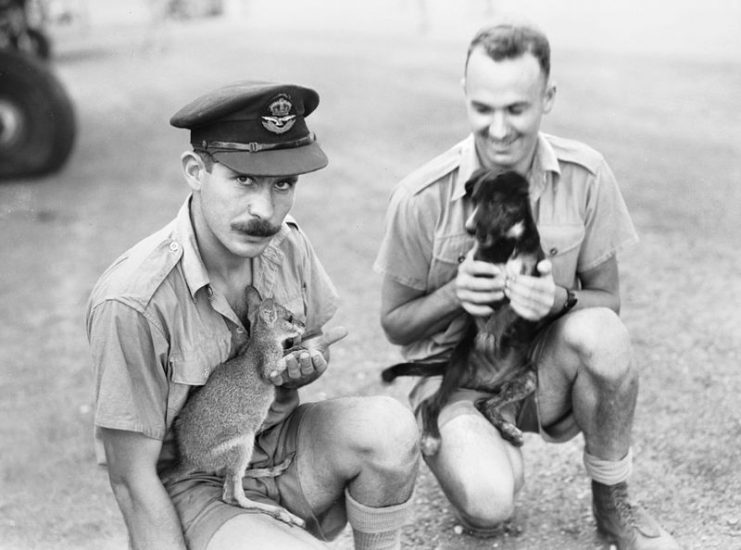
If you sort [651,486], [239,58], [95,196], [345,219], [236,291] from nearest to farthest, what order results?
[236,291] < [651,486] < [345,219] < [95,196] < [239,58]

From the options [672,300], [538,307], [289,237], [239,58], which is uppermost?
[289,237]

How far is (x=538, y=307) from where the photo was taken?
10.3 ft

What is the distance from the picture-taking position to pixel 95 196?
8688 mm

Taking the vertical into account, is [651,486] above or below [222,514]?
below

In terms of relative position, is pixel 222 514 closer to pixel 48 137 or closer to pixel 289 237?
pixel 289 237

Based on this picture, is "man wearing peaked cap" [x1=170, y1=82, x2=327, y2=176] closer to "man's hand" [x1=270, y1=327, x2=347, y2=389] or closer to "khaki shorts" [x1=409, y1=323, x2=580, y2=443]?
"man's hand" [x1=270, y1=327, x2=347, y2=389]

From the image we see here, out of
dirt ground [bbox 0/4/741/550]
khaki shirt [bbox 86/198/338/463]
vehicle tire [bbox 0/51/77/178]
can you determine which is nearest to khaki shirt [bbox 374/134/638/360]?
khaki shirt [bbox 86/198/338/463]

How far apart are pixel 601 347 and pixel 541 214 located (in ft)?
1.84

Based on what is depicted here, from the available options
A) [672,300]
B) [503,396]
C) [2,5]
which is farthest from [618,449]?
[2,5]

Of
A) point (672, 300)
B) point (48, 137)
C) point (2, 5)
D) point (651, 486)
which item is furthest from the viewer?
point (2, 5)

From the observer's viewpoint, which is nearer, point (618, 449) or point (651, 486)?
point (618, 449)

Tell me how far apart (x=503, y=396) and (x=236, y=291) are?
1058 millimetres

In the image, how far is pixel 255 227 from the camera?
2.72m

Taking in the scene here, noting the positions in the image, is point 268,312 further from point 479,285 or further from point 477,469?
point 477,469
